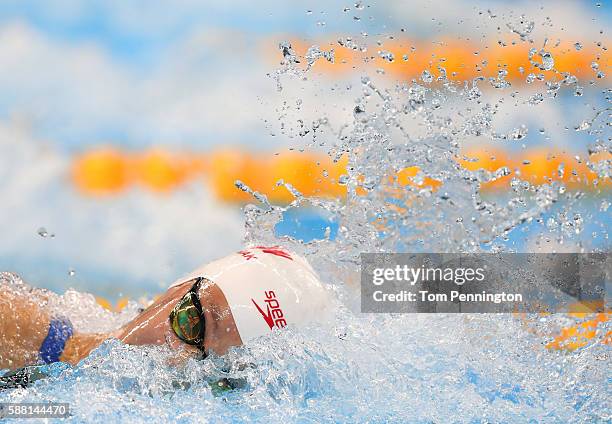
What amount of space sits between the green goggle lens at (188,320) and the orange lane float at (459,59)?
156 inches

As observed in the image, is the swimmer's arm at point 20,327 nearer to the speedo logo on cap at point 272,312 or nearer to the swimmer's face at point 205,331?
the swimmer's face at point 205,331

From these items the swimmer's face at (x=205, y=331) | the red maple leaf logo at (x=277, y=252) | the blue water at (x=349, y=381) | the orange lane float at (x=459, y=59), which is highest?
the orange lane float at (x=459, y=59)

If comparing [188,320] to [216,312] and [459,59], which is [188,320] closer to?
[216,312]

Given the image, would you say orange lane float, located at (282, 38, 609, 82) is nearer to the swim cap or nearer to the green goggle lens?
the swim cap

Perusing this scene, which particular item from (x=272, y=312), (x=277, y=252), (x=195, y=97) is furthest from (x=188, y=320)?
(x=195, y=97)

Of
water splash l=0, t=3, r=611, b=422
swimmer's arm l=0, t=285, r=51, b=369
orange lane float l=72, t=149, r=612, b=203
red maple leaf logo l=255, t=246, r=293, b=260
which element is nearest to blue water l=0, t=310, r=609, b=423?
water splash l=0, t=3, r=611, b=422

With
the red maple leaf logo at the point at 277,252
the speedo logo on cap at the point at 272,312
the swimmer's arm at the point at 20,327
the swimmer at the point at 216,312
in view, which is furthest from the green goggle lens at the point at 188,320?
the swimmer's arm at the point at 20,327

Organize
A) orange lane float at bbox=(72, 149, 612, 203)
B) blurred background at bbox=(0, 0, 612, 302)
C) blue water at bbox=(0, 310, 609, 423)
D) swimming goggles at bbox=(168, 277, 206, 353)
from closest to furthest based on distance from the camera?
blue water at bbox=(0, 310, 609, 423) < swimming goggles at bbox=(168, 277, 206, 353) < blurred background at bbox=(0, 0, 612, 302) < orange lane float at bbox=(72, 149, 612, 203)

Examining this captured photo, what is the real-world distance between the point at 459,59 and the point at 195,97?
7.58ft

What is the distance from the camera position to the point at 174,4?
611 cm

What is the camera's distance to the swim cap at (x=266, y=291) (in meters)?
1.76

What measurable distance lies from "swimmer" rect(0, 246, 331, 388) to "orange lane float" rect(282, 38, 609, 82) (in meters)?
3.80

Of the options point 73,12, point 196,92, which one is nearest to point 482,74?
point 196,92

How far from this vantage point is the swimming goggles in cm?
171
